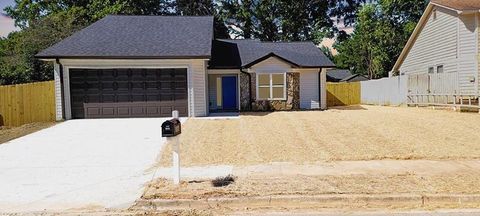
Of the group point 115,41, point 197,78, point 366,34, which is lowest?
point 197,78

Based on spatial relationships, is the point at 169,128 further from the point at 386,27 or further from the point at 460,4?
the point at 386,27

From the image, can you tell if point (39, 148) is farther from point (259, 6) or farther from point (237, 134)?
point (259, 6)

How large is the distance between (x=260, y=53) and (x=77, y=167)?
15.8 metres

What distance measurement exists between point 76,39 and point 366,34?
96.2ft

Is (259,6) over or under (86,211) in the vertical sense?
over

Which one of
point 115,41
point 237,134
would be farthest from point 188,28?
point 237,134

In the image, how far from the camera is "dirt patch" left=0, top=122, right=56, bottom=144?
13.4 meters

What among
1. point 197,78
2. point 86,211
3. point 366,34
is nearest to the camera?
point 86,211

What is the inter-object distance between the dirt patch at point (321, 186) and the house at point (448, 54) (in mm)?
12668

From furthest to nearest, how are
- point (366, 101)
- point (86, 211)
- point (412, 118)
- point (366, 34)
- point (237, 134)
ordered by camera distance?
1. point (366, 34)
2. point (366, 101)
3. point (412, 118)
4. point (237, 134)
5. point (86, 211)

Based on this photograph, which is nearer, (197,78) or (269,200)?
(269,200)

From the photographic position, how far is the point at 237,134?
12.6m

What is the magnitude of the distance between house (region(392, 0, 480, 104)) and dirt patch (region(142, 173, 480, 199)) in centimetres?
1267

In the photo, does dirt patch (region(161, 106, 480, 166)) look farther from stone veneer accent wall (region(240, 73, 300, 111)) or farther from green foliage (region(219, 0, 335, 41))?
green foliage (region(219, 0, 335, 41))
